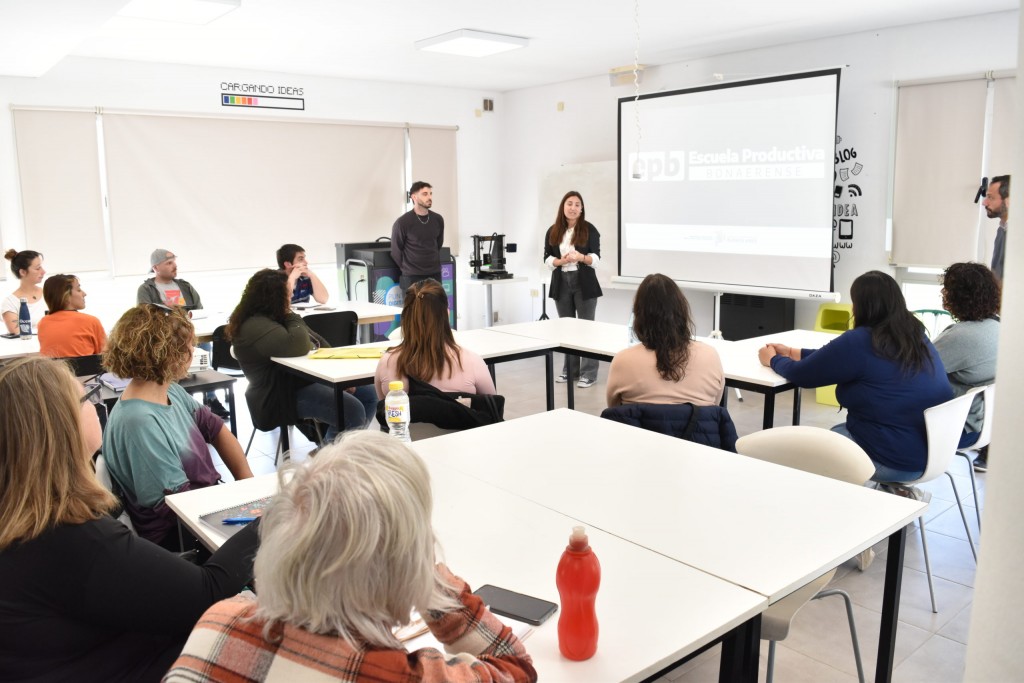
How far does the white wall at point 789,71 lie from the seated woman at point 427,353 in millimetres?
4012

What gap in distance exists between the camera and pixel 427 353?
9.92 ft

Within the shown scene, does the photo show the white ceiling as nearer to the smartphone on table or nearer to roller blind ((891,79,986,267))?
roller blind ((891,79,986,267))

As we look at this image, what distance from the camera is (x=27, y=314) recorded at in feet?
15.4

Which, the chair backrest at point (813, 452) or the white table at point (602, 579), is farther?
the chair backrest at point (813, 452)

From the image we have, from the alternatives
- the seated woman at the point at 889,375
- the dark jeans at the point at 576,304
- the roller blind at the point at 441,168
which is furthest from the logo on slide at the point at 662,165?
the seated woman at the point at 889,375

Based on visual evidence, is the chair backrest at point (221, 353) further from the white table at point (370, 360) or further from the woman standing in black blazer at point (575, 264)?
the woman standing in black blazer at point (575, 264)

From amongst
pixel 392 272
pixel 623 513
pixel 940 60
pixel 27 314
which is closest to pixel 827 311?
pixel 940 60

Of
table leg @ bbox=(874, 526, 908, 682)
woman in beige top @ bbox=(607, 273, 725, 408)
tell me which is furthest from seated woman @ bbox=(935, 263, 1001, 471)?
table leg @ bbox=(874, 526, 908, 682)

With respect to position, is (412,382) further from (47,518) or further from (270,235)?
(270,235)

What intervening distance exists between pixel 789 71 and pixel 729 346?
3.16 metres

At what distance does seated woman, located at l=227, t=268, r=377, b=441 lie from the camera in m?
3.84

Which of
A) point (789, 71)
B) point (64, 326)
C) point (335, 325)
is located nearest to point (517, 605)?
point (64, 326)

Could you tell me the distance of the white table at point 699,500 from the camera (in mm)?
1674

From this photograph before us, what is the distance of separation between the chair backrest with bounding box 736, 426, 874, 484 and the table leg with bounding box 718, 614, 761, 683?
0.87m
